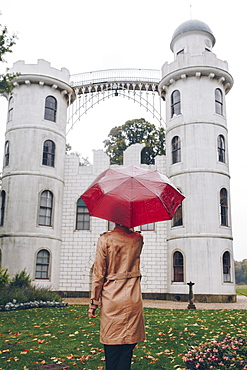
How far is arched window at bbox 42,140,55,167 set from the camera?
872 inches

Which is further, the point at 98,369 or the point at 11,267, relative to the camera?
the point at 11,267

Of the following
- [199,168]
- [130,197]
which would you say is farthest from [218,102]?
[130,197]

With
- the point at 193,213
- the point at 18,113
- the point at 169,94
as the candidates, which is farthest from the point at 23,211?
the point at 169,94

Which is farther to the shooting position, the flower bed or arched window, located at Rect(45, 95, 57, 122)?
arched window, located at Rect(45, 95, 57, 122)

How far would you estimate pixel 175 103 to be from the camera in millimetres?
22453

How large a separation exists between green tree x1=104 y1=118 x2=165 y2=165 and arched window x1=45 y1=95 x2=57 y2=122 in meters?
9.25

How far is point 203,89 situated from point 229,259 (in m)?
9.70

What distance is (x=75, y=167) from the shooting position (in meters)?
23.2

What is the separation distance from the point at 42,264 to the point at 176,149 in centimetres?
1001

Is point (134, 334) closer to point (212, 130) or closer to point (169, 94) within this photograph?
point (212, 130)

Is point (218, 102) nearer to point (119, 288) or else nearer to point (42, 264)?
point (42, 264)

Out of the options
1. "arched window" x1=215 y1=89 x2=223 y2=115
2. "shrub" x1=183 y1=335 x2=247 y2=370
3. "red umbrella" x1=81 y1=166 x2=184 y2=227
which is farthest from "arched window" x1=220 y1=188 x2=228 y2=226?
"red umbrella" x1=81 y1=166 x2=184 y2=227

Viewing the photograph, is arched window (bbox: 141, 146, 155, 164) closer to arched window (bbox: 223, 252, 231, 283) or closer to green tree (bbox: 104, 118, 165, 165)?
green tree (bbox: 104, 118, 165, 165)

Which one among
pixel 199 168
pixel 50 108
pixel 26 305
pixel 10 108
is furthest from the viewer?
pixel 10 108
